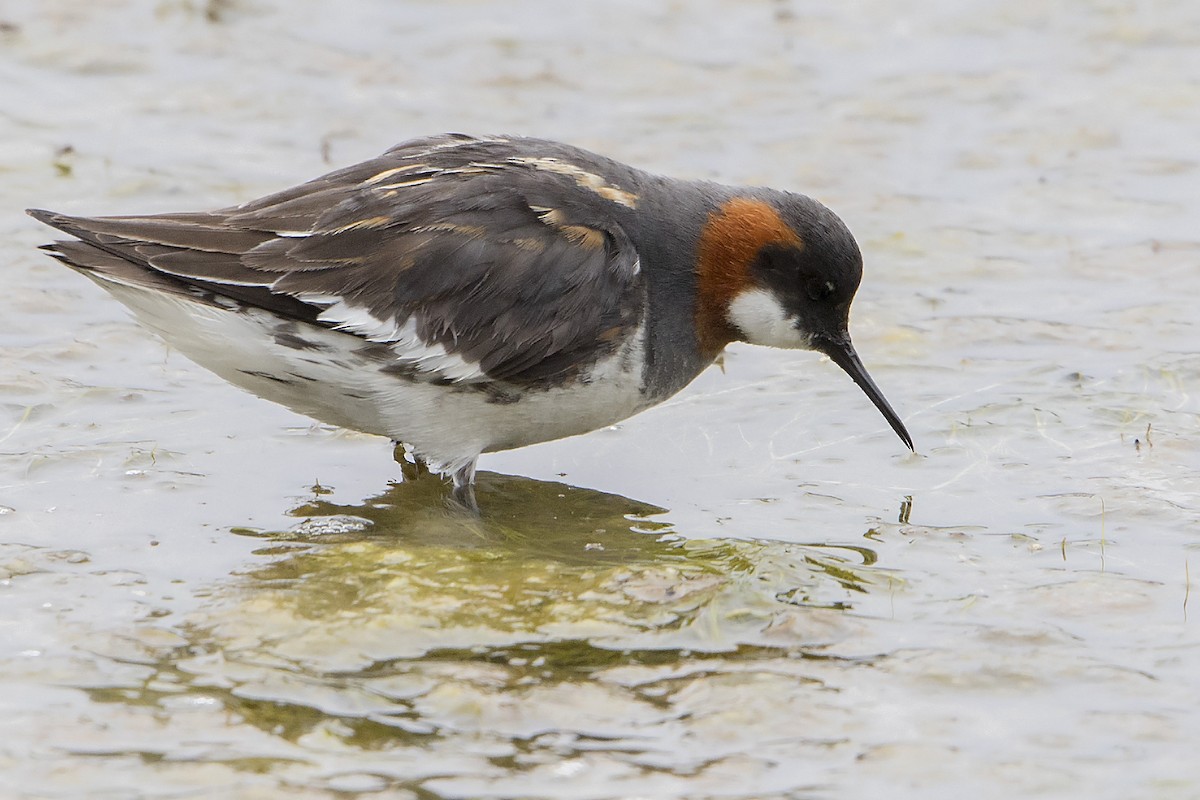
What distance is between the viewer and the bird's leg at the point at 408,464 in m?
7.05

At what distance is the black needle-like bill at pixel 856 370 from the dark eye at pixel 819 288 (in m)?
0.25

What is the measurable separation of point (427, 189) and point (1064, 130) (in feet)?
18.0

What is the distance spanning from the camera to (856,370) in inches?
280

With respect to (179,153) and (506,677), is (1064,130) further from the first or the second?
(506,677)

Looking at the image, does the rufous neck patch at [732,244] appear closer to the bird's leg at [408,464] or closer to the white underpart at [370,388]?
the white underpart at [370,388]

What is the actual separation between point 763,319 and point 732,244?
1.23 feet

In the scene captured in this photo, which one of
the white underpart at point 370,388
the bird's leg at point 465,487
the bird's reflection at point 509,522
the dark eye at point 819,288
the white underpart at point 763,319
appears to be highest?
the dark eye at point 819,288

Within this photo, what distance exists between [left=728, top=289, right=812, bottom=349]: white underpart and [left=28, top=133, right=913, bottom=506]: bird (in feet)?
0.47

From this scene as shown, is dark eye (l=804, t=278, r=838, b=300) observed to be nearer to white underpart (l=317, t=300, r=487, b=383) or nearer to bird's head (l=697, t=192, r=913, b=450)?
bird's head (l=697, t=192, r=913, b=450)

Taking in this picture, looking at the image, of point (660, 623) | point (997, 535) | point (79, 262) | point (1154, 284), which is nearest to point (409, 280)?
point (79, 262)

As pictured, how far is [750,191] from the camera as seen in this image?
694 centimetres

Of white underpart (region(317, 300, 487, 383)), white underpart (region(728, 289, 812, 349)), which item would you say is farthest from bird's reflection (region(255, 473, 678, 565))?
white underpart (region(728, 289, 812, 349))

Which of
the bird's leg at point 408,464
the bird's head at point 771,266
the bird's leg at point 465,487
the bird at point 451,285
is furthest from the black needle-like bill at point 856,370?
the bird's leg at point 408,464

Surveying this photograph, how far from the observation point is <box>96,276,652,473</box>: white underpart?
20.5 ft
